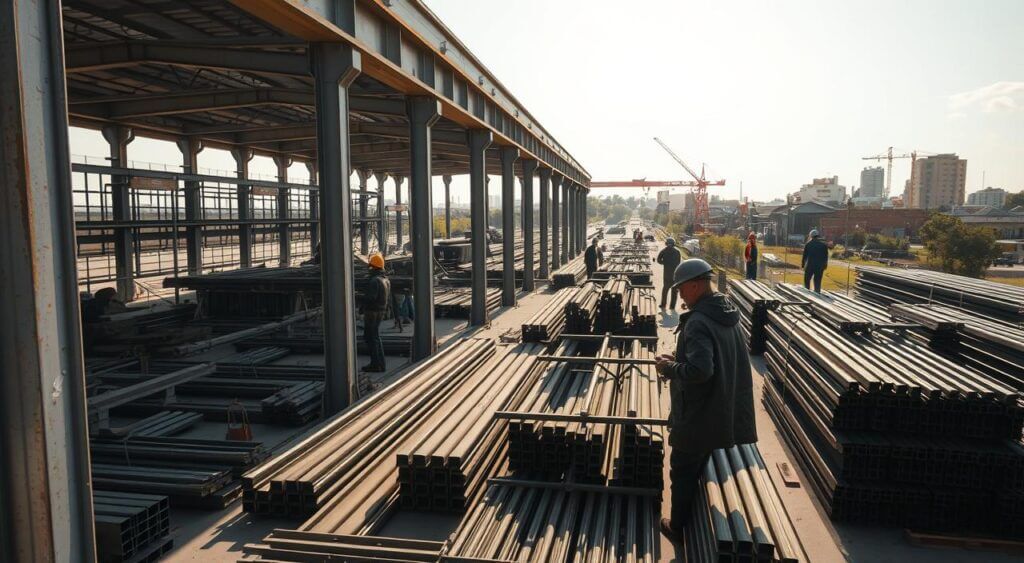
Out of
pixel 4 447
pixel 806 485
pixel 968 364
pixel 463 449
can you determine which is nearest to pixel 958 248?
pixel 968 364

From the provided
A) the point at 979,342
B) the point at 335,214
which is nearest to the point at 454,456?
the point at 335,214

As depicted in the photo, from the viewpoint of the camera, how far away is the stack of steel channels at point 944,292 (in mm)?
9508

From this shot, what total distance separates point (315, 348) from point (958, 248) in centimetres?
3204

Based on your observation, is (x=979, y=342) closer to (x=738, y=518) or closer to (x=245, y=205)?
(x=738, y=518)

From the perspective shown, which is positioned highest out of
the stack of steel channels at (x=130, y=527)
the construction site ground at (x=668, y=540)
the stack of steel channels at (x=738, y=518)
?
Answer: the stack of steel channels at (x=738, y=518)

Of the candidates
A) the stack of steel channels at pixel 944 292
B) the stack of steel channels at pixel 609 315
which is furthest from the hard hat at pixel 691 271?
the stack of steel channels at pixel 944 292

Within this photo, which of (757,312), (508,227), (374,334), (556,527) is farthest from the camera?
(508,227)

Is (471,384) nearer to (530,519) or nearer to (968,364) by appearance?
(530,519)

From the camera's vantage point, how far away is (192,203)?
1791 cm

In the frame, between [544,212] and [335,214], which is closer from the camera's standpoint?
[335,214]

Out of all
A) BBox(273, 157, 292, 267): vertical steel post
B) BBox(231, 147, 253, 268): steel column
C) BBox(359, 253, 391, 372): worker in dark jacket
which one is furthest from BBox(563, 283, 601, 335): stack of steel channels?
BBox(273, 157, 292, 267): vertical steel post

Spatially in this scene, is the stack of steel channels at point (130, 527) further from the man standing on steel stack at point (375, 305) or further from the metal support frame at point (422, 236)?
the metal support frame at point (422, 236)

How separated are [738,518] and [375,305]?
22.4ft

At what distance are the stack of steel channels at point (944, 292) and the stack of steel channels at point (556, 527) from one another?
783 centimetres
